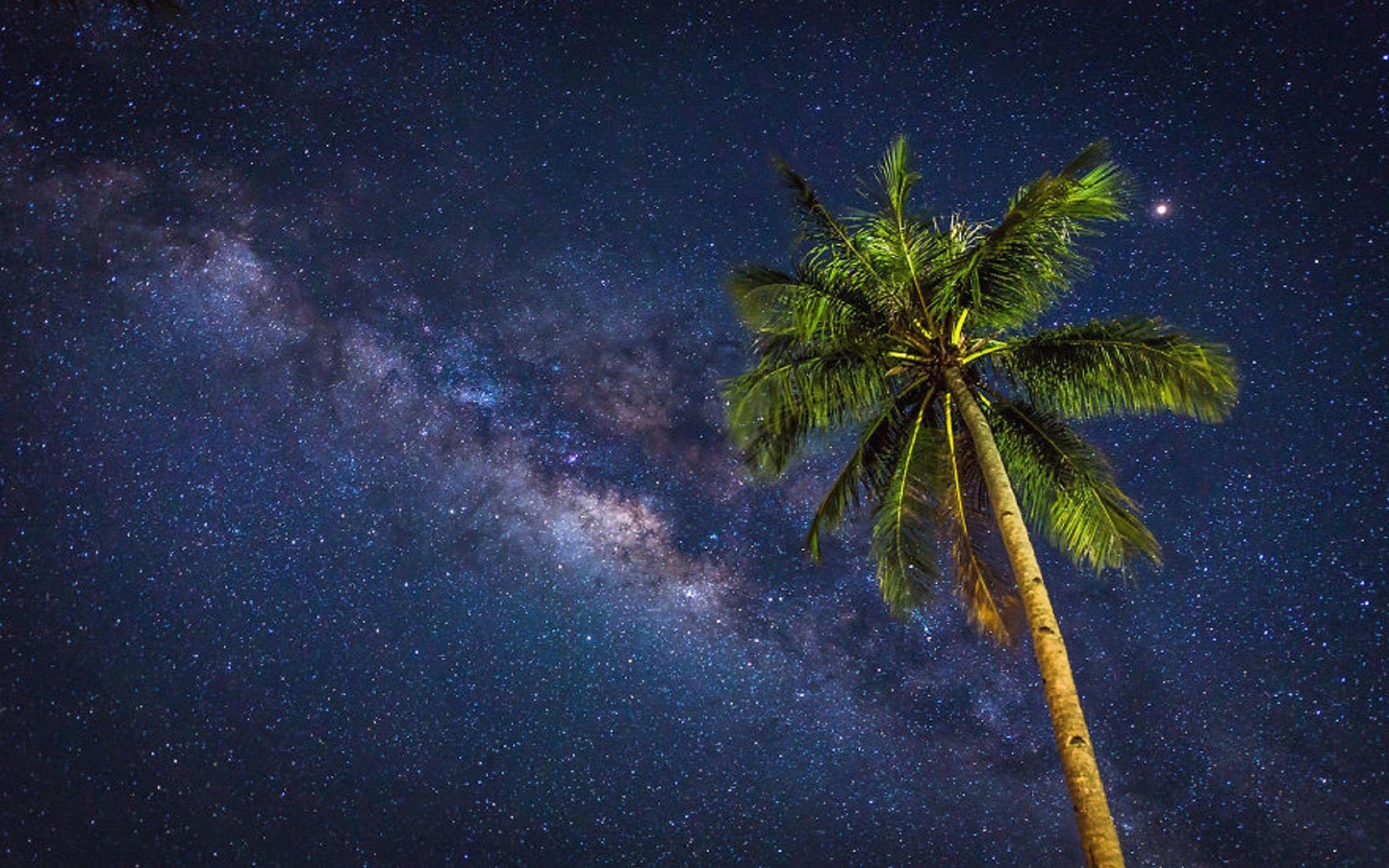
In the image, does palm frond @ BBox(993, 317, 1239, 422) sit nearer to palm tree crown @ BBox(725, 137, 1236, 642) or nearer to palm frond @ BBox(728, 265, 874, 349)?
palm tree crown @ BBox(725, 137, 1236, 642)

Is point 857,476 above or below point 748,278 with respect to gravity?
below

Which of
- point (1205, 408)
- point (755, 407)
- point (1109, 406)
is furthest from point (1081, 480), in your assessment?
point (755, 407)

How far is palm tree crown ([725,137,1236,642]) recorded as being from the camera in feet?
35.0

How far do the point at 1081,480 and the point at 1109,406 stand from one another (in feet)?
3.56

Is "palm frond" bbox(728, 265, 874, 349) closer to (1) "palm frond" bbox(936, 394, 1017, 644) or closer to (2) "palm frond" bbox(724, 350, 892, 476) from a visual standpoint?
(2) "palm frond" bbox(724, 350, 892, 476)

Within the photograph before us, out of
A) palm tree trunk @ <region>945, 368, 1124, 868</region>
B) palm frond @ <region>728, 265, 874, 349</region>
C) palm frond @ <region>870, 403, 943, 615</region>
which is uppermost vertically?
palm frond @ <region>728, 265, 874, 349</region>

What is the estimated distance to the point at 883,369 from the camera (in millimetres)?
11328

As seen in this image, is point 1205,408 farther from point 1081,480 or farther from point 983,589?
point 983,589

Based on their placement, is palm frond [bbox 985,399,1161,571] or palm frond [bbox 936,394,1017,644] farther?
palm frond [bbox 936,394,1017,644]

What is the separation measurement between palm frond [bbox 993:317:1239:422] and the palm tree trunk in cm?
124

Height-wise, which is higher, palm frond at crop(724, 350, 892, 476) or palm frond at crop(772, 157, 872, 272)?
palm frond at crop(772, 157, 872, 272)

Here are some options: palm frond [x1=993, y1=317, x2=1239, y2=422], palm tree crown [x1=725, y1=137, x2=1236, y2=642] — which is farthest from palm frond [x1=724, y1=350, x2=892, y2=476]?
palm frond [x1=993, y1=317, x2=1239, y2=422]

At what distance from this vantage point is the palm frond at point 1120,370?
9961 mm

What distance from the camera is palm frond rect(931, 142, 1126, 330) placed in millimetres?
9891
